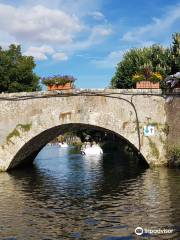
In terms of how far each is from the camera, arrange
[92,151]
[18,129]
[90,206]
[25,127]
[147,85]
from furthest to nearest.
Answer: [92,151] → [18,129] → [25,127] → [147,85] → [90,206]

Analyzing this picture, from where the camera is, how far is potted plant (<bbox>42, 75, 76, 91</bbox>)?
25484mm

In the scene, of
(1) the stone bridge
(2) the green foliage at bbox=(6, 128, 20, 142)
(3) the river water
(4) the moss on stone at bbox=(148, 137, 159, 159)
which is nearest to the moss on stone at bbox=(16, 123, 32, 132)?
(1) the stone bridge

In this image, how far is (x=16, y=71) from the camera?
4034 centimetres

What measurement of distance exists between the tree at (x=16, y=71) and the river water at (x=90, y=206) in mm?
18297

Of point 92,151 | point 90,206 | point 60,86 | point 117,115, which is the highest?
point 60,86

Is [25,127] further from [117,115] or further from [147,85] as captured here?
[147,85]

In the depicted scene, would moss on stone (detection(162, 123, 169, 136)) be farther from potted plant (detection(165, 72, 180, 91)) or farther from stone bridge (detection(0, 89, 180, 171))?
potted plant (detection(165, 72, 180, 91))

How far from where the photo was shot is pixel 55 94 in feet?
82.2

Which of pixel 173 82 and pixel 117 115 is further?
pixel 173 82

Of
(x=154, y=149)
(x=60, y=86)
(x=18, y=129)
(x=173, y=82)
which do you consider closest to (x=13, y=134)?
(x=18, y=129)

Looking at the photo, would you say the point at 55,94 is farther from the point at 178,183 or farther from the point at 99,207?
the point at 99,207

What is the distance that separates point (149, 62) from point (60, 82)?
1685cm

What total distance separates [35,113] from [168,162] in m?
7.79

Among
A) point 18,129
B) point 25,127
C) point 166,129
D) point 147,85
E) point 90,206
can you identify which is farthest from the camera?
point 18,129
